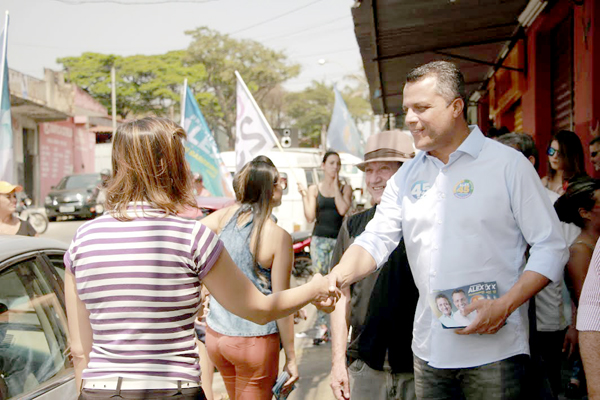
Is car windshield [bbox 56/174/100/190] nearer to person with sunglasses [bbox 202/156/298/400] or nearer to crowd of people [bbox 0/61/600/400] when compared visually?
person with sunglasses [bbox 202/156/298/400]

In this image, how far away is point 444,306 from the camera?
251 centimetres

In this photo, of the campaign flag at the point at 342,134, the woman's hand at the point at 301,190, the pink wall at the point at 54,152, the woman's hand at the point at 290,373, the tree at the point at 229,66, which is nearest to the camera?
the woman's hand at the point at 290,373

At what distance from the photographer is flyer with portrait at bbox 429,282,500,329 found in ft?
8.04

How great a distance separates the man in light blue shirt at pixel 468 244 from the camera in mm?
2445

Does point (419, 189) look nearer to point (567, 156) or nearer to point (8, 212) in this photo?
point (567, 156)

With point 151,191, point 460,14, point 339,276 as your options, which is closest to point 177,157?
point 151,191

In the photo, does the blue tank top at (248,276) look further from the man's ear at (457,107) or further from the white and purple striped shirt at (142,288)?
the man's ear at (457,107)

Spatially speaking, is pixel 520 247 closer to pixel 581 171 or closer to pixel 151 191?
pixel 151 191

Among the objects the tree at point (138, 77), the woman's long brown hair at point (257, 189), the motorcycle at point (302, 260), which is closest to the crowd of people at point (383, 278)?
the woman's long brown hair at point (257, 189)

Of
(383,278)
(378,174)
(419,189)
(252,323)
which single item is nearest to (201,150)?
(252,323)

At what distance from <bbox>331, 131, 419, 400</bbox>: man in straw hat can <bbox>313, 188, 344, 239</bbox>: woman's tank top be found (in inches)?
175

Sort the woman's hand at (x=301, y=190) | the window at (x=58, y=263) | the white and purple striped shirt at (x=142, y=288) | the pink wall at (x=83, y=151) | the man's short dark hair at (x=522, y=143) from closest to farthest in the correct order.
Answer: the white and purple striped shirt at (x=142, y=288)
the window at (x=58, y=263)
the man's short dark hair at (x=522, y=143)
the woman's hand at (x=301, y=190)
the pink wall at (x=83, y=151)

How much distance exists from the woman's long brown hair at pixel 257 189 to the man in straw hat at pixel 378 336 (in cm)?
82

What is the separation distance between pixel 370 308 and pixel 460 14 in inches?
196
